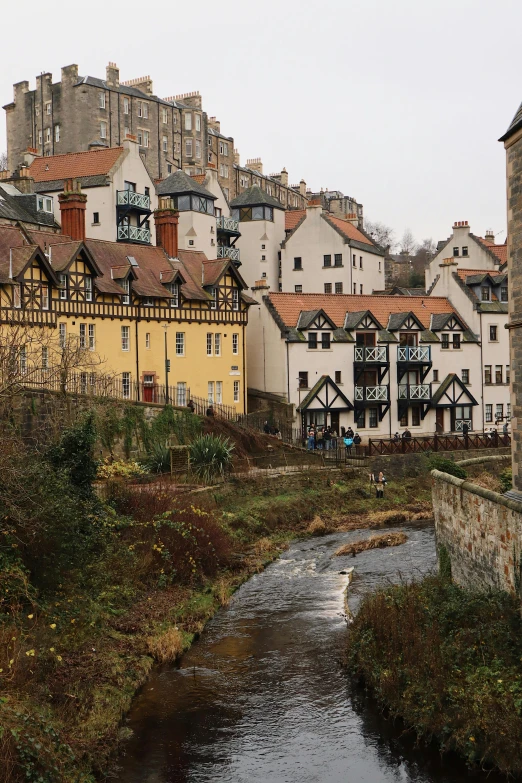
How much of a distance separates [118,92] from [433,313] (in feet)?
148

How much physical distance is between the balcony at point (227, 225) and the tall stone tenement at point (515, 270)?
49635mm

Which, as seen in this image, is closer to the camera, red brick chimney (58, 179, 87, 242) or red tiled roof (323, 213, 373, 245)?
red brick chimney (58, 179, 87, 242)

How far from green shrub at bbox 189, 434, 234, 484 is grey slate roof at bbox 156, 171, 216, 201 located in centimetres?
2784

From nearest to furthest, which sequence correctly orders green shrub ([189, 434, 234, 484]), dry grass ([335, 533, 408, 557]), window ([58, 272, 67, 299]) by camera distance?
dry grass ([335, 533, 408, 557])
green shrub ([189, 434, 234, 484])
window ([58, 272, 67, 299])

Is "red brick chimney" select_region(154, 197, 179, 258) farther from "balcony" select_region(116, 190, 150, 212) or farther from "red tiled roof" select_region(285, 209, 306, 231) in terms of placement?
"red tiled roof" select_region(285, 209, 306, 231)

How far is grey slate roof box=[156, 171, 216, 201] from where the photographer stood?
215 feet

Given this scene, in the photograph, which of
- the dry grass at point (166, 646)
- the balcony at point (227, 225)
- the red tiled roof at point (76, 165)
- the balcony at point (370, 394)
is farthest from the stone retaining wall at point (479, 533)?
the balcony at point (227, 225)

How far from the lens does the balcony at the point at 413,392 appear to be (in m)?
58.2

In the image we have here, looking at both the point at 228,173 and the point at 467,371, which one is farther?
the point at 228,173

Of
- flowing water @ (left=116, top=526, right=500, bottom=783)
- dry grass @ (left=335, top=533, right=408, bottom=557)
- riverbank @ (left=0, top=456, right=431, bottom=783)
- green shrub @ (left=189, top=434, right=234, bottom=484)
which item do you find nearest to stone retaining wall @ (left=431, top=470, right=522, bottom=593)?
flowing water @ (left=116, top=526, right=500, bottom=783)

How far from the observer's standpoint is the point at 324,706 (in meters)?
19.6

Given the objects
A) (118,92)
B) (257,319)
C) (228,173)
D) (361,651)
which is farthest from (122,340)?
(228,173)

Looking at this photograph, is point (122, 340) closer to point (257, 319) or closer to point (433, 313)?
point (257, 319)

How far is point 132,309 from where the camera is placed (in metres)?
49.8
